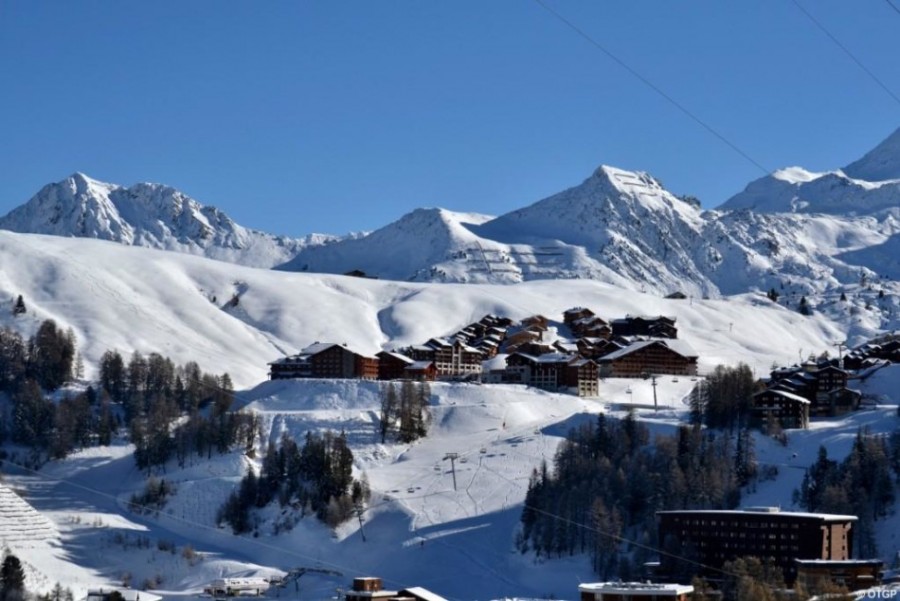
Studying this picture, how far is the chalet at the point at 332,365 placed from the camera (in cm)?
11462

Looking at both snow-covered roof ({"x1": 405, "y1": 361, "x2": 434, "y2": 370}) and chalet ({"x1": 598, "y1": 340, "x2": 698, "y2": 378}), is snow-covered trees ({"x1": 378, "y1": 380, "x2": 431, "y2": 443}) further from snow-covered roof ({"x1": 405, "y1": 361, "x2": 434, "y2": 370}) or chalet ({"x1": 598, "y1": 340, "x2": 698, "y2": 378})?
chalet ({"x1": 598, "y1": 340, "x2": 698, "y2": 378})

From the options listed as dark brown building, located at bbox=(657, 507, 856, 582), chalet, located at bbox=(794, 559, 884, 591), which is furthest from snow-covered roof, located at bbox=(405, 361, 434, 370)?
chalet, located at bbox=(794, 559, 884, 591)

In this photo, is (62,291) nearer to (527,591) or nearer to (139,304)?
(139,304)

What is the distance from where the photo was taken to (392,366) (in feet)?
381

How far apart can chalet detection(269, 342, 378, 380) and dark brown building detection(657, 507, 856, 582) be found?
43012 millimetres

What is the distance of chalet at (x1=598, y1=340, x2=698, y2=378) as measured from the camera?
118 meters

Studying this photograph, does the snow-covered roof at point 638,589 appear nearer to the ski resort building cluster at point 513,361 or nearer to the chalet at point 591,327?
the ski resort building cluster at point 513,361

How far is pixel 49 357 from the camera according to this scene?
108m

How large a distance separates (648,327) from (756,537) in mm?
68757

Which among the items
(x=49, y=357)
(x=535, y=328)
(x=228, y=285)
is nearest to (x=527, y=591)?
(x=49, y=357)

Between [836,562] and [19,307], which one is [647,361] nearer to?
[19,307]

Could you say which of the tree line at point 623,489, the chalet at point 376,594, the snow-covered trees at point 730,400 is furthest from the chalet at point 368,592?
the snow-covered trees at point 730,400

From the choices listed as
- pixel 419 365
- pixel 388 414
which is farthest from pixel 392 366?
pixel 388 414

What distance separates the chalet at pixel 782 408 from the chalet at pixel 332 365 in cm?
3130
